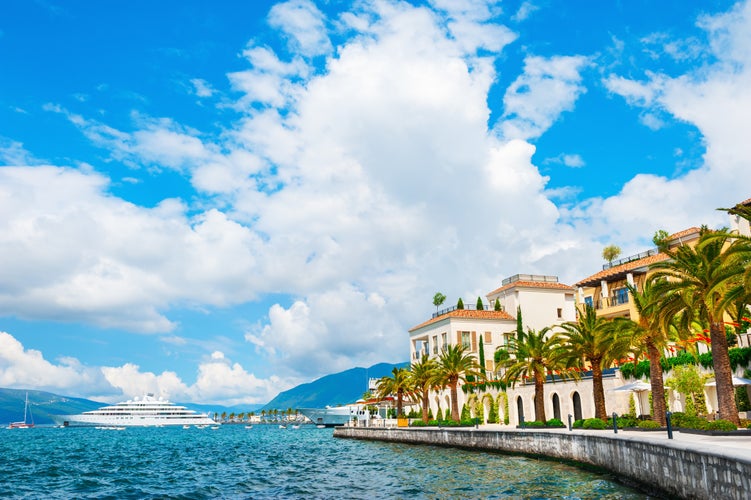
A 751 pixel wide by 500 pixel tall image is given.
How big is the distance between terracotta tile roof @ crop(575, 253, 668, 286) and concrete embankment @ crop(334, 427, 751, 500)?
30178 mm

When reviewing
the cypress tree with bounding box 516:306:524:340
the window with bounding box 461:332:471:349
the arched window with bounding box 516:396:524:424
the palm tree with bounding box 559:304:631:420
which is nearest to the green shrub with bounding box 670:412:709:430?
the palm tree with bounding box 559:304:631:420

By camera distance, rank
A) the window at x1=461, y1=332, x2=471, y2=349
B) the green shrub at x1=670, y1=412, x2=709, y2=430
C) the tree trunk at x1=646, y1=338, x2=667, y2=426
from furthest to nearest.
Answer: the window at x1=461, y1=332, x2=471, y2=349 < the tree trunk at x1=646, y1=338, x2=667, y2=426 < the green shrub at x1=670, y1=412, x2=709, y2=430

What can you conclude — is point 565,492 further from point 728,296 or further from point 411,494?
point 728,296

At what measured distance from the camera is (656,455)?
21609 mm

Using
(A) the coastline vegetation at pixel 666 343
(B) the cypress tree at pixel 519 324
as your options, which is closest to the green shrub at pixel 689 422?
(A) the coastline vegetation at pixel 666 343

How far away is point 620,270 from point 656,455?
50.6 m

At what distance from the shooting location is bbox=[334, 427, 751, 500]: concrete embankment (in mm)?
15020

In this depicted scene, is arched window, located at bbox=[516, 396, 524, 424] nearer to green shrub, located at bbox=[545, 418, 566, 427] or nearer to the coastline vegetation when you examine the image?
the coastline vegetation

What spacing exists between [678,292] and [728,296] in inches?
190

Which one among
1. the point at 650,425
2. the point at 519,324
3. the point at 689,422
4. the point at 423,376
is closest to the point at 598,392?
the point at 650,425

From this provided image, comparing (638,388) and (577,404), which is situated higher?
(638,388)

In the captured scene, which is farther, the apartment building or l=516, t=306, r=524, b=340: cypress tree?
l=516, t=306, r=524, b=340: cypress tree

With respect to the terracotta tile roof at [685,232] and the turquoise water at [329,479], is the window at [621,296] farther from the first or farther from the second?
the turquoise water at [329,479]

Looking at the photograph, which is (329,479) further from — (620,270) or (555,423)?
(620,270)
